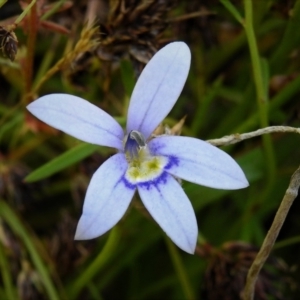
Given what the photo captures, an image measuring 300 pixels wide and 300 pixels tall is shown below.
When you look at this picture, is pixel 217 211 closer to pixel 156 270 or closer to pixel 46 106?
pixel 156 270

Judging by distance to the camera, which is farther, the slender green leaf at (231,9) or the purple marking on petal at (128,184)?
the slender green leaf at (231,9)

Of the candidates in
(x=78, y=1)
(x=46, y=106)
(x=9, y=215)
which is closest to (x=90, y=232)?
(x=46, y=106)

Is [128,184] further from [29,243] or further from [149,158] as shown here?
[29,243]

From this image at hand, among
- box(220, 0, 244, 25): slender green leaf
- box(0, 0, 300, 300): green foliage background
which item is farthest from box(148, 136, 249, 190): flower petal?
box(220, 0, 244, 25): slender green leaf

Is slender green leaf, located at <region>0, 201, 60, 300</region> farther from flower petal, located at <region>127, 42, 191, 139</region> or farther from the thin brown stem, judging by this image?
flower petal, located at <region>127, 42, 191, 139</region>

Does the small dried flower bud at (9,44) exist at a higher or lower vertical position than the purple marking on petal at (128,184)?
higher

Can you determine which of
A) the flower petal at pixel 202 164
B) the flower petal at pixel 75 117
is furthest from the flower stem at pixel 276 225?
the flower petal at pixel 75 117

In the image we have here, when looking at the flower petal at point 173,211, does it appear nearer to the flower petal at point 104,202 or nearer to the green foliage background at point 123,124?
the flower petal at point 104,202

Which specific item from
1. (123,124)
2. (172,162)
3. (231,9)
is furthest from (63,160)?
(231,9)
